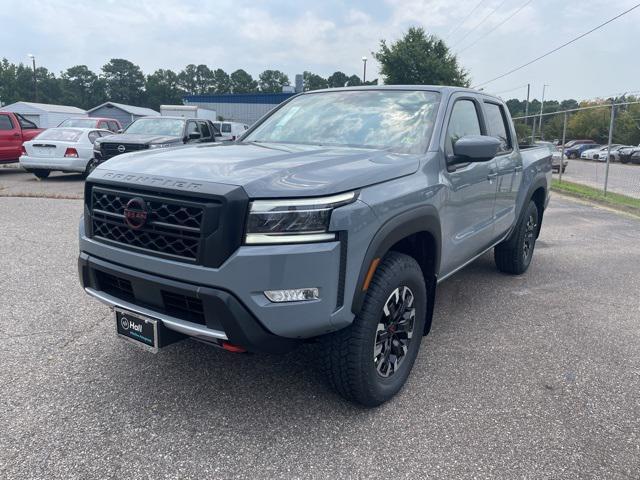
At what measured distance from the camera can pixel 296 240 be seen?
230cm

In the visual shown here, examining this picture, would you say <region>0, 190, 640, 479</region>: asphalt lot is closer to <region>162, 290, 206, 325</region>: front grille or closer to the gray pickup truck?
the gray pickup truck

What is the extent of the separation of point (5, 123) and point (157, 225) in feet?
47.2

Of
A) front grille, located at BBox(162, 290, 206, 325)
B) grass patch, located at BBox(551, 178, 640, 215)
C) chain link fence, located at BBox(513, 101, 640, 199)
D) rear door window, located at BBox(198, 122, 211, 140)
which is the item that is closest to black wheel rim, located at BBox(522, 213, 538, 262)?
front grille, located at BBox(162, 290, 206, 325)

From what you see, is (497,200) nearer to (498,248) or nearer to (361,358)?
(498,248)

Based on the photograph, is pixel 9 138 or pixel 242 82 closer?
pixel 9 138

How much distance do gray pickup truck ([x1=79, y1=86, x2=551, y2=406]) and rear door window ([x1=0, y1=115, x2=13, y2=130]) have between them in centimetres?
1347

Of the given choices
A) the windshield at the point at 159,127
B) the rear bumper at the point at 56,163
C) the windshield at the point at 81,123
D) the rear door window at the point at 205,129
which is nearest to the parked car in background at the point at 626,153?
the rear door window at the point at 205,129

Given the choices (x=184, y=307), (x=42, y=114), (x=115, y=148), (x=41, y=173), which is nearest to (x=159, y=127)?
(x=115, y=148)

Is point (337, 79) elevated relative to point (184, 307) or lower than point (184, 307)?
elevated

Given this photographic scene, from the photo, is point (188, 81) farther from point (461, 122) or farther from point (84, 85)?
point (461, 122)

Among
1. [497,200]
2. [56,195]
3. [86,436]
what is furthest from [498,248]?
[56,195]

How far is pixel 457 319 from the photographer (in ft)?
14.1

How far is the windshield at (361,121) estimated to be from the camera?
344 centimetres

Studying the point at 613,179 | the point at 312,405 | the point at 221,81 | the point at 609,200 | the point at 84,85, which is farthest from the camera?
the point at 221,81
